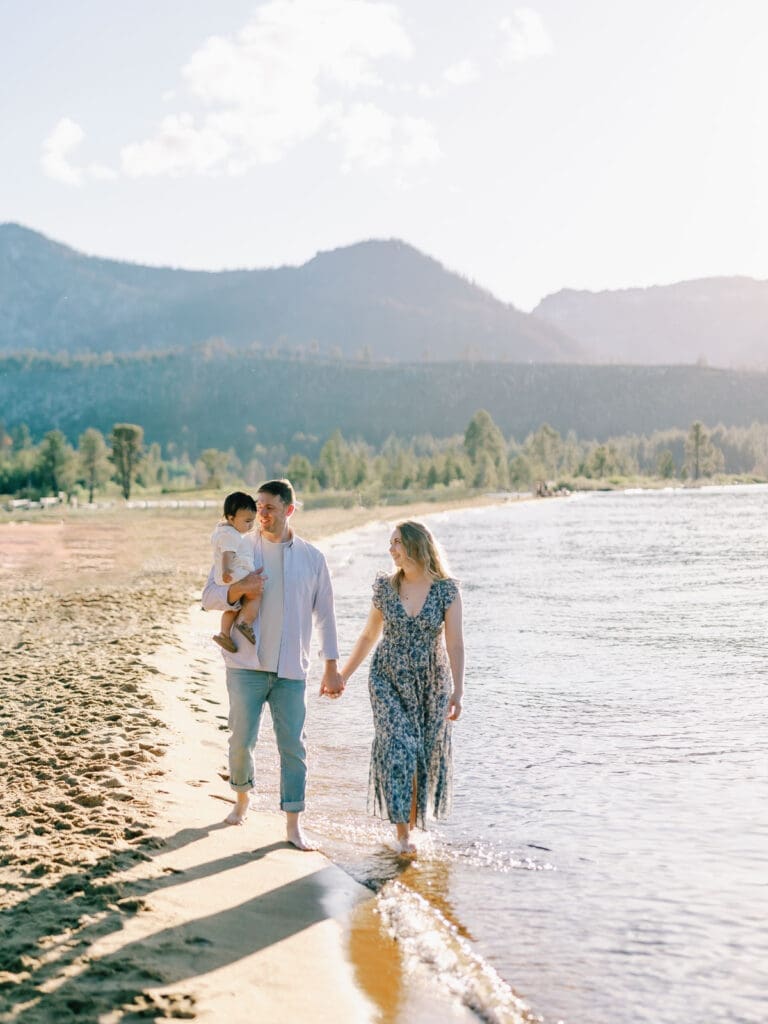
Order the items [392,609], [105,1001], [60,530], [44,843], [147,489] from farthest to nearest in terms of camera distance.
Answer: [147,489]
[60,530]
[392,609]
[44,843]
[105,1001]

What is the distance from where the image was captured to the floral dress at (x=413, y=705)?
22.4 feet

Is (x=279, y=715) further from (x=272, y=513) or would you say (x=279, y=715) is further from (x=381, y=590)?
(x=272, y=513)

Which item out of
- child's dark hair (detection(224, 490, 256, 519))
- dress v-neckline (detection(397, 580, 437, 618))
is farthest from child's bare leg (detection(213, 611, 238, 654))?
dress v-neckline (detection(397, 580, 437, 618))

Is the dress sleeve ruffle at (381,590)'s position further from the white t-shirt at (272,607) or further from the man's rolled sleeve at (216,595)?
the man's rolled sleeve at (216,595)

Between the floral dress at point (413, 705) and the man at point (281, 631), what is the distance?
1.14ft

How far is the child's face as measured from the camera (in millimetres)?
6625

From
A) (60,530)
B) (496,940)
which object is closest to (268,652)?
(496,940)

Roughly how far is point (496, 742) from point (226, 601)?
15.5 feet

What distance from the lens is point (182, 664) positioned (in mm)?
13945

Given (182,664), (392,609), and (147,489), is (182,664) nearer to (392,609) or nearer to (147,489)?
(392,609)

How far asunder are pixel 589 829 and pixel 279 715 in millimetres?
2495

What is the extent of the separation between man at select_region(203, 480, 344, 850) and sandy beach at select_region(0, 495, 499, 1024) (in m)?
0.76

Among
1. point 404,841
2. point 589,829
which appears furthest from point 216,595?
point 589,829

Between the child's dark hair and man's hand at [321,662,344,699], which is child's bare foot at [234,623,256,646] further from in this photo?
the child's dark hair
